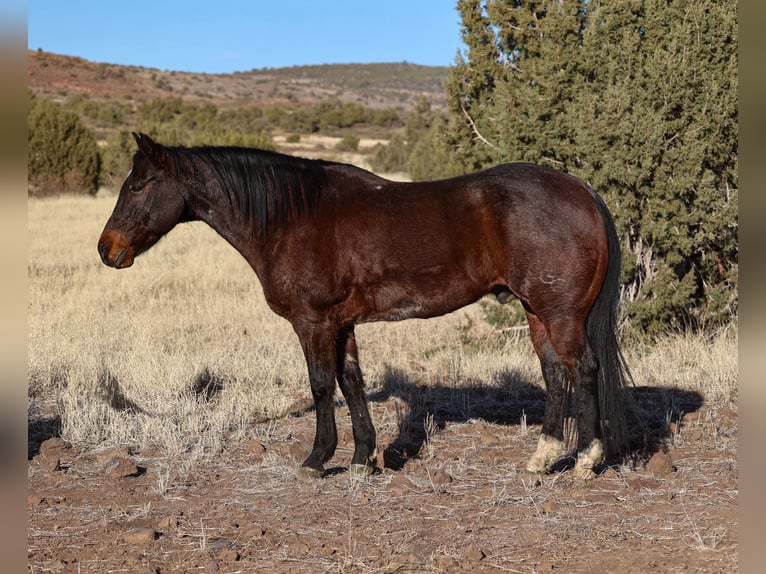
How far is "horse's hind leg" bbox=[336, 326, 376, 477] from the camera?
216 inches

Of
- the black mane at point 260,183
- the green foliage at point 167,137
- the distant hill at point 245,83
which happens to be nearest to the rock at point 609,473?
the black mane at point 260,183

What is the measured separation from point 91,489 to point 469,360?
441 centimetres

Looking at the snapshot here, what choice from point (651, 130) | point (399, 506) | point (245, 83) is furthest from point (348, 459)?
point (245, 83)

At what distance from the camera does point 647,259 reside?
8.83m

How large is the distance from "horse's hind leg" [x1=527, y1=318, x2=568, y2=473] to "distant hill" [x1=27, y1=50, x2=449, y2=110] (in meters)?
48.6

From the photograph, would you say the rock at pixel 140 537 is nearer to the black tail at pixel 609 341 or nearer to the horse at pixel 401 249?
the horse at pixel 401 249

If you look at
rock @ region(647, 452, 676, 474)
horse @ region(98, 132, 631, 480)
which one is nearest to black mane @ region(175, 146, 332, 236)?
horse @ region(98, 132, 631, 480)

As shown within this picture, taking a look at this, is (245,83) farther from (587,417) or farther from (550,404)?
(587,417)

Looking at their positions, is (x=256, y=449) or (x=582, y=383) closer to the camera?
(x=582, y=383)

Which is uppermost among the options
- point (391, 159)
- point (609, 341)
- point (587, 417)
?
point (391, 159)

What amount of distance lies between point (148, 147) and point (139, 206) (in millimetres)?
403

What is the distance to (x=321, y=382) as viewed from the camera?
17.6ft

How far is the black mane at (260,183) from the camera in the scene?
527 centimetres

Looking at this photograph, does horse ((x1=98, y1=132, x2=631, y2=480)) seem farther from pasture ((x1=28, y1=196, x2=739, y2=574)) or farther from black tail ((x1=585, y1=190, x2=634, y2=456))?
pasture ((x1=28, y1=196, x2=739, y2=574))
